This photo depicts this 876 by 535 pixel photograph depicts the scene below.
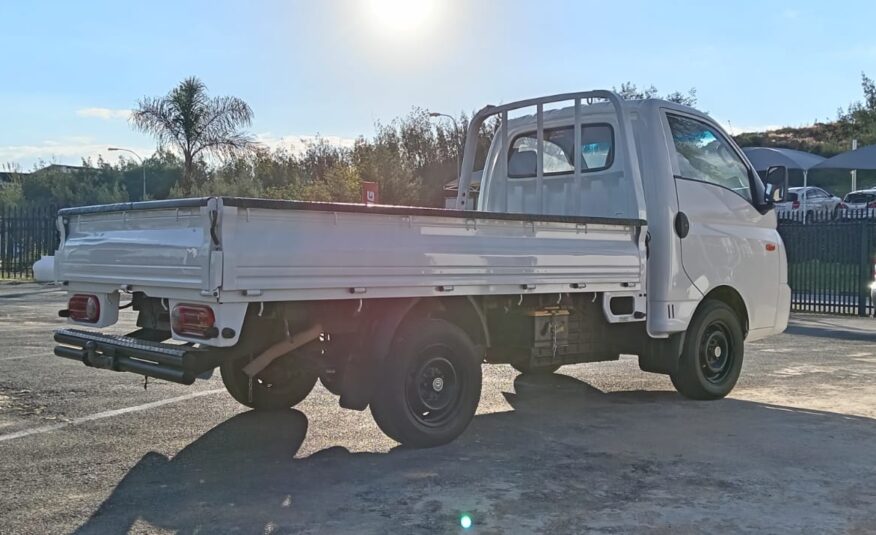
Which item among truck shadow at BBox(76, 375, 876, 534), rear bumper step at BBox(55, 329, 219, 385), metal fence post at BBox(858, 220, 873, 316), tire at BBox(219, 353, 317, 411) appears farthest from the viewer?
metal fence post at BBox(858, 220, 873, 316)

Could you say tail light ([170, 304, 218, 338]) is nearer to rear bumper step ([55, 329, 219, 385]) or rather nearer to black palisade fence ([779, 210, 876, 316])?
rear bumper step ([55, 329, 219, 385])

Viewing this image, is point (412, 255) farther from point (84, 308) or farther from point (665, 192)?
point (665, 192)

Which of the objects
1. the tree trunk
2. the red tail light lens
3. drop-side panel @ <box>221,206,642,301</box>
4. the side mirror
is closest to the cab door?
the side mirror

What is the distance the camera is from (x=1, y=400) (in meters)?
7.32

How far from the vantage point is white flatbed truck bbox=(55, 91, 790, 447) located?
5.00 meters

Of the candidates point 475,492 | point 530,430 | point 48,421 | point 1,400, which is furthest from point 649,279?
point 1,400

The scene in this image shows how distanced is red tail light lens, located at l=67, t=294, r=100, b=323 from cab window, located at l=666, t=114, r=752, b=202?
200 inches

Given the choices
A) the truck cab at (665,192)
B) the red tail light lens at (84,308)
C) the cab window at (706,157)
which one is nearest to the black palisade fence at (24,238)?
the truck cab at (665,192)

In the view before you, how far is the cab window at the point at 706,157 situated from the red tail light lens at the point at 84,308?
5072 mm

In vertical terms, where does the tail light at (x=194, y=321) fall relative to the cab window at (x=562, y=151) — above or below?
below

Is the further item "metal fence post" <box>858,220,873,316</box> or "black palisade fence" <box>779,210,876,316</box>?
"black palisade fence" <box>779,210,876,316</box>

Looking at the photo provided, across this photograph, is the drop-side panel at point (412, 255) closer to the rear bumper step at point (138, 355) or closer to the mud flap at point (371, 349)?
the mud flap at point (371, 349)

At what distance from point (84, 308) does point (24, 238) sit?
21484 mm

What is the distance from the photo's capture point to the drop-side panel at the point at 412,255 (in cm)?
484
